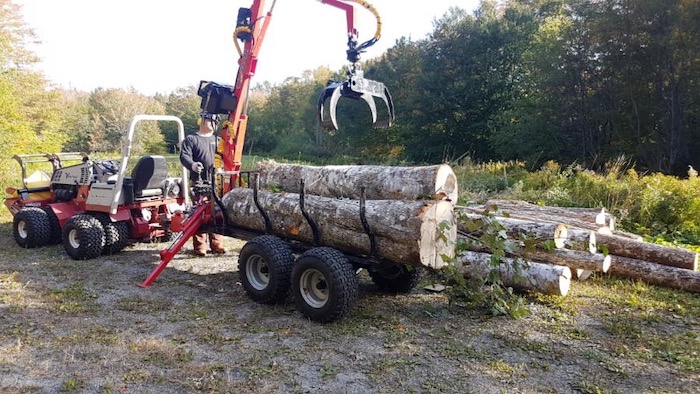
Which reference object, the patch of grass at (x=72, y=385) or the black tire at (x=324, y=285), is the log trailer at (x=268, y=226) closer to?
the black tire at (x=324, y=285)

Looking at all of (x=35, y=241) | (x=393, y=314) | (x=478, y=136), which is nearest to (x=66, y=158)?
(x=35, y=241)

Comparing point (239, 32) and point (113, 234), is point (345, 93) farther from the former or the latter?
point (113, 234)

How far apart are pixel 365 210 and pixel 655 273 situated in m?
3.89

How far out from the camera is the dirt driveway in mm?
3529

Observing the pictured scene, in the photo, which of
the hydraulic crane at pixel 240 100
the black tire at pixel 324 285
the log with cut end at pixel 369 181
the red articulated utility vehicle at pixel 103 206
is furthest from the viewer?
the red articulated utility vehicle at pixel 103 206

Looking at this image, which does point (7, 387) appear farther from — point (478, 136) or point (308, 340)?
point (478, 136)

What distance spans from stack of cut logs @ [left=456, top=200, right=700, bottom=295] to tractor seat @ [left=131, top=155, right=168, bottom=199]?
4.52 meters

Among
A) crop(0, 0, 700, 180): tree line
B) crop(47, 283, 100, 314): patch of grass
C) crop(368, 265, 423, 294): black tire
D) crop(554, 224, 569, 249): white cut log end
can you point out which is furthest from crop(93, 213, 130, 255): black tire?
crop(0, 0, 700, 180): tree line

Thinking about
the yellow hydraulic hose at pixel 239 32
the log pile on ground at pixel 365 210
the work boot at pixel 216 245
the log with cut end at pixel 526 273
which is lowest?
the work boot at pixel 216 245

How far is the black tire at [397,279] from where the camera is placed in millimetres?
5500

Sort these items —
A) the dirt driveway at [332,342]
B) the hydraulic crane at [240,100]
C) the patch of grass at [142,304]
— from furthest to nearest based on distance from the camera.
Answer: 1. the hydraulic crane at [240,100]
2. the patch of grass at [142,304]
3. the dirt driveway at [332,342]

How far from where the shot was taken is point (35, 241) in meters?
7.61

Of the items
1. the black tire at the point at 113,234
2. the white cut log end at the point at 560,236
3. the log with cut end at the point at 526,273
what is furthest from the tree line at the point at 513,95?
the white cut log end at the point at 560,236

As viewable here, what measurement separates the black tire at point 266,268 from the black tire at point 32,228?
424cm
